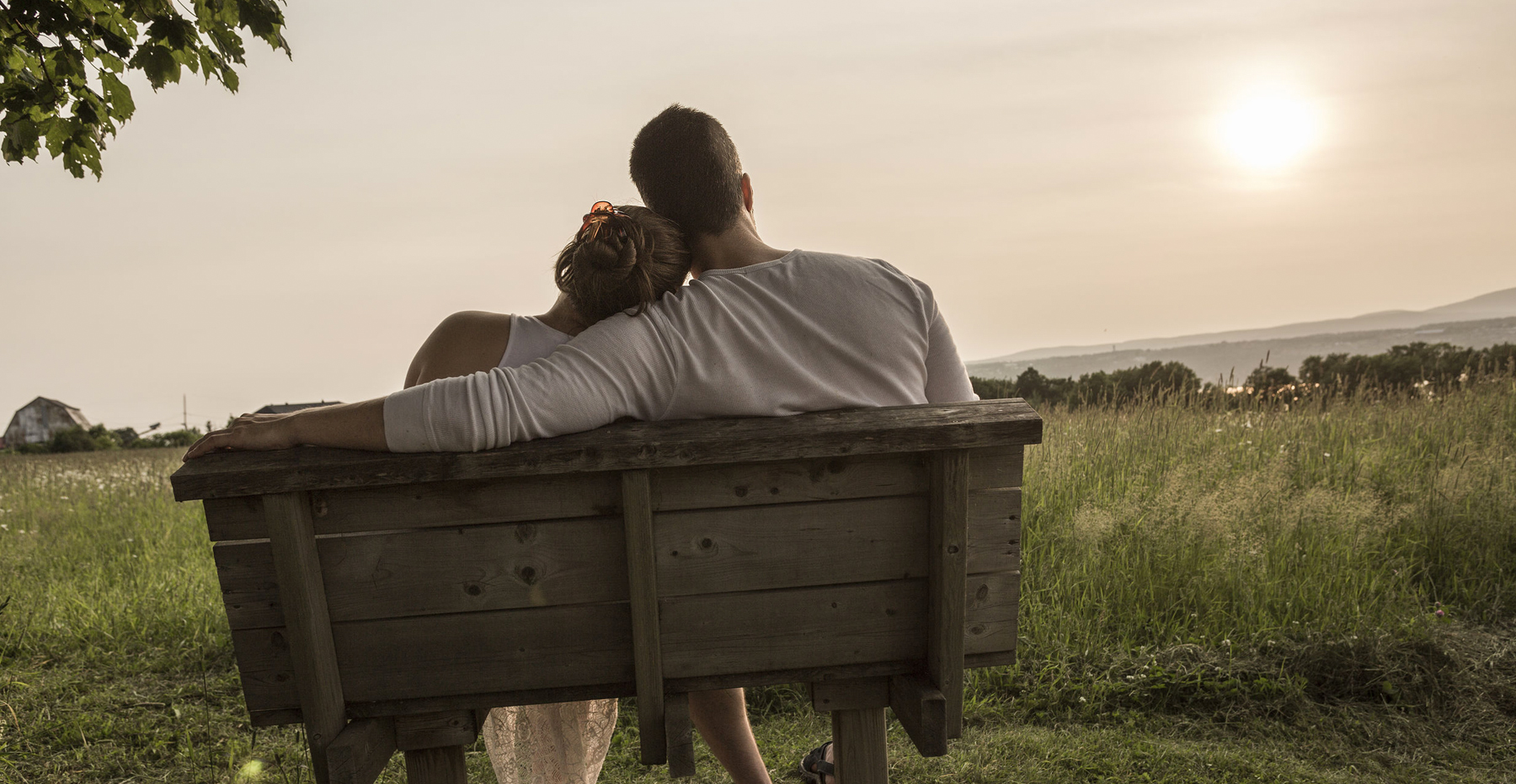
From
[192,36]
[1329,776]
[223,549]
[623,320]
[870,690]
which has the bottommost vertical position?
[1329,776]

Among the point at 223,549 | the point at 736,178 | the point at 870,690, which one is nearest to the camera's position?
the point at 223,549

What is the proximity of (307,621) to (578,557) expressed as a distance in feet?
1.77

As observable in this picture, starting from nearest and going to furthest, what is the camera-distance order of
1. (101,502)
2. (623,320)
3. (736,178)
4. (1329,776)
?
(623,320) < (736,178) < (1329,776) < (101,502)

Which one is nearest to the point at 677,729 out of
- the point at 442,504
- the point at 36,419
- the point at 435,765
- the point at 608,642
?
the point at 608,642

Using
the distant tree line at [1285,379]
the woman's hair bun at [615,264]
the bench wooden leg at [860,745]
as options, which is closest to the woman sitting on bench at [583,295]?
the woman's hair bun at [615,264]

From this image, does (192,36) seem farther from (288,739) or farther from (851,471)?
(851,471)

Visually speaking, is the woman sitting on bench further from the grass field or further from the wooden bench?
the grass field

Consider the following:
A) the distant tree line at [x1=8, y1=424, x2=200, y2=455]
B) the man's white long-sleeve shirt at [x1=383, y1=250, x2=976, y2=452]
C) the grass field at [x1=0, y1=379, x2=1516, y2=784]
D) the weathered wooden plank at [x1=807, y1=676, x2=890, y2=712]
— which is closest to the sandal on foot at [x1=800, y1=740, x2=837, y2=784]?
the grass field at [x1=0, y1=379, x2=1516, y2=784]

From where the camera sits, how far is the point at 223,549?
1.81 m

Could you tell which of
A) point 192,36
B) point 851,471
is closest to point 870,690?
point 851,471

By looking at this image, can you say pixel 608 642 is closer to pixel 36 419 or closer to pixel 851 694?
pixel 851 694

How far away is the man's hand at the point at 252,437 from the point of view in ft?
5.97

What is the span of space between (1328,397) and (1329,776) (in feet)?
18.9

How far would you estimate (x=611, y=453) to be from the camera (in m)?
1.72
